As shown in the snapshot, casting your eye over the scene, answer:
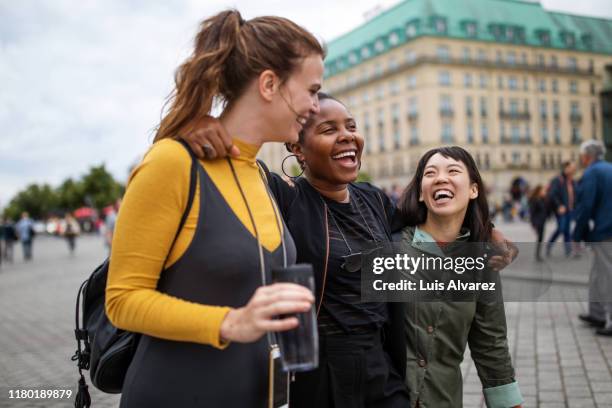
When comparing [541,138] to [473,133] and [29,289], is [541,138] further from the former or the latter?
[29,289]

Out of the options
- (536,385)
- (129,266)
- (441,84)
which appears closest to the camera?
(129,266)

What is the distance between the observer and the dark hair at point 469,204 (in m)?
2.59

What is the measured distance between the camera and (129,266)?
154cm

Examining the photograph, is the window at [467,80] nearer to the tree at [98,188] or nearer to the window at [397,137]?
the window at [397,137]

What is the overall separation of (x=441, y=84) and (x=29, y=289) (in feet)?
195

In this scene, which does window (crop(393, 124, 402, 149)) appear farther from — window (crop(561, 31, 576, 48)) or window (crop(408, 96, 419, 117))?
window (crop(561, 31, 576, 48))

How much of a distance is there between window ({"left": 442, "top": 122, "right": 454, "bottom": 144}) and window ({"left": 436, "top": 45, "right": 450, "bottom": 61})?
7147 mm

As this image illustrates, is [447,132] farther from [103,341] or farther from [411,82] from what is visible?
[103,341]

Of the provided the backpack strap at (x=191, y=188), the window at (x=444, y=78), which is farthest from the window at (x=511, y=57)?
the backpack strap at (x=191, y=188)

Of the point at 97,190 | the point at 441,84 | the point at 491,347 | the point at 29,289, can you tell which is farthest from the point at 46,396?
the point at 97,190

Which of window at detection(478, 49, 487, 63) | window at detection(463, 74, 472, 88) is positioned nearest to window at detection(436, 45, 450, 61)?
window at detection(463, 74, 472, 88)

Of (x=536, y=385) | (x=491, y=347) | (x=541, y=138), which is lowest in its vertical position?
(x=536, y=385)

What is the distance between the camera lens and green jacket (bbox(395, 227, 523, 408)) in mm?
2395

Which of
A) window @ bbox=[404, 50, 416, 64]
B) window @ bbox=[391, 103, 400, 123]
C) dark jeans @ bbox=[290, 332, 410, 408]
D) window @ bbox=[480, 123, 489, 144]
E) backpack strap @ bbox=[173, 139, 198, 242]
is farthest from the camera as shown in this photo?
window @ bbox=[391, 103, 400, 123]
